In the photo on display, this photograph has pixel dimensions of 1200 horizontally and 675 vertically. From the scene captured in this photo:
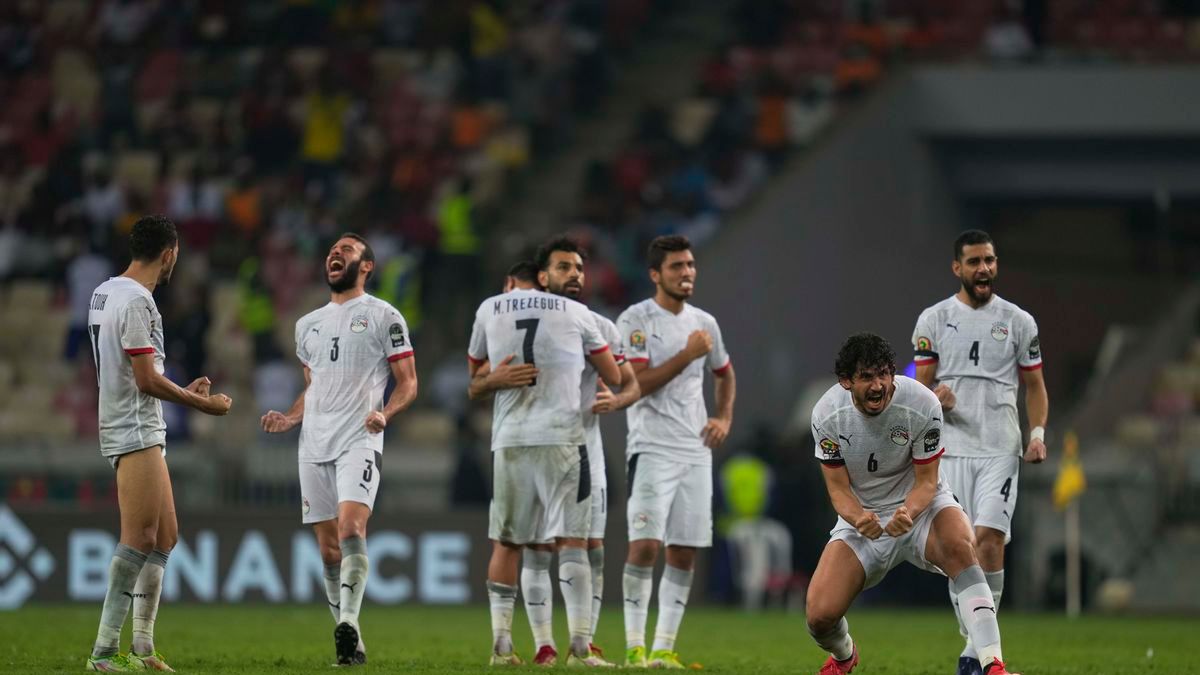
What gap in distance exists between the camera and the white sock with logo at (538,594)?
1228 centimetres

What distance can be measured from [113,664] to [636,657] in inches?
126

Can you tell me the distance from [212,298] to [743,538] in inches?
348

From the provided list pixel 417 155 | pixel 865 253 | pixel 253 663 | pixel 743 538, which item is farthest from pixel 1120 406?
pixel 253 663

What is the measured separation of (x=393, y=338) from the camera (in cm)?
1210

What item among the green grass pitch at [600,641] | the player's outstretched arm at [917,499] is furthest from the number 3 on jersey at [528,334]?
the player's outstretched arm at [917,499]

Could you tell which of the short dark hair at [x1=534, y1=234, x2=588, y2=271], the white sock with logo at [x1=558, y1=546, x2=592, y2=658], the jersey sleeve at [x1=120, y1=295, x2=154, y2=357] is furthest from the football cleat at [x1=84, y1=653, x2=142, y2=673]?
the short dark hair at [x1=534, y1=234, x2=588, y2=271]

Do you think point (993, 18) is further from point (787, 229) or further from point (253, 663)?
point (253, 663)

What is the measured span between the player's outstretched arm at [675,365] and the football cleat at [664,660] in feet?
5.48

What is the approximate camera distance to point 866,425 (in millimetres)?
10406

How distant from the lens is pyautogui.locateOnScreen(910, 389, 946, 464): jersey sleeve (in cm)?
1034

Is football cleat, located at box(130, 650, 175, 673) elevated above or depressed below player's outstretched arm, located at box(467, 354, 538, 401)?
below

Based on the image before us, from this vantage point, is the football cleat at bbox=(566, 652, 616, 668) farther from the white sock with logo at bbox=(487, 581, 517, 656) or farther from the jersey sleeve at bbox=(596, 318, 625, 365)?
the jersey sleeve at bbox=(596, 318, 625, 365)

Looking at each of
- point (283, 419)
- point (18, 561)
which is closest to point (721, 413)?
point (283, 419)

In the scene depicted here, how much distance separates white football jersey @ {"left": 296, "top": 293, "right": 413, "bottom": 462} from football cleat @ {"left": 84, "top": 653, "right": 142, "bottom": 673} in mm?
1676
